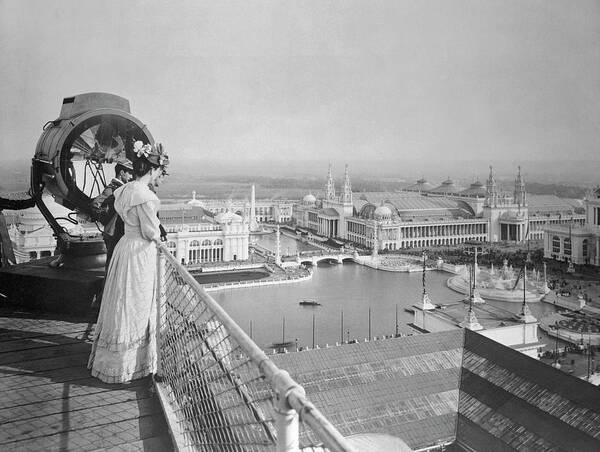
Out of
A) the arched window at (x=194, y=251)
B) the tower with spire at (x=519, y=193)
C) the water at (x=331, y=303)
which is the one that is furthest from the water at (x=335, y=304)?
the tower with spire at (x=519, y=193)

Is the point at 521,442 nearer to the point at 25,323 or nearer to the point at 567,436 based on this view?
the point at 567,436

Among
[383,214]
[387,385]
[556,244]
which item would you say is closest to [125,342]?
[387,385]

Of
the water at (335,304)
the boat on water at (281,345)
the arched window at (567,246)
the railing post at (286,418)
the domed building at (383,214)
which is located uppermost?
the railing post at (286,418)

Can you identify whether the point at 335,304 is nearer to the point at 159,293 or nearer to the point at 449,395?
Answer: the point at 449,395

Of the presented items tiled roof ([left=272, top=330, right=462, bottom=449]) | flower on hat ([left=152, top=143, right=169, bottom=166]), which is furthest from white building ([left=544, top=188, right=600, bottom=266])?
flower on hat ([left=152, top=143, right=169, bottom=166])

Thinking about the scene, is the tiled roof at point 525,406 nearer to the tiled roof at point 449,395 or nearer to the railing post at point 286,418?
the tiled roof at point 449,395

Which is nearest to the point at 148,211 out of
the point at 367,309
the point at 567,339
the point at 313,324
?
the point at 313,324

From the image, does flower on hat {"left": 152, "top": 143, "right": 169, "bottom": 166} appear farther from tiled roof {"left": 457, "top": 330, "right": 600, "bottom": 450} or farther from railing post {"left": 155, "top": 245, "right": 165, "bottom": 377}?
tiled roof {"left": 457, "top": 330, "right": 600, "bottom": 450}
